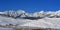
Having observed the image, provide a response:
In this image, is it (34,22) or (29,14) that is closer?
(34,22)

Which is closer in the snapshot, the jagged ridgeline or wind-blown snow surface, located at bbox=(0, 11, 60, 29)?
wind-blown snow surface, located at bbox=(0, 11, 60, 29)

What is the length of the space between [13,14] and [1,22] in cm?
20

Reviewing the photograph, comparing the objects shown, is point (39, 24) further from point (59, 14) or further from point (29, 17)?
point (59, 14)

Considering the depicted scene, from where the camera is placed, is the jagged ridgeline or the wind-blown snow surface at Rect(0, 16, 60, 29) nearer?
the wind-blown snow surface at Rect(0, 16, 60, 29)

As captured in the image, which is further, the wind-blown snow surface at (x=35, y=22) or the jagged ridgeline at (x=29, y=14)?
the jagged ridgeline at (x=29, y=14)

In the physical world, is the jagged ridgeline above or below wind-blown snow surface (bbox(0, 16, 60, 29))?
above

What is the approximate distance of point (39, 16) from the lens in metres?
2.09

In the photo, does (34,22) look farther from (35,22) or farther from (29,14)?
(29,14)

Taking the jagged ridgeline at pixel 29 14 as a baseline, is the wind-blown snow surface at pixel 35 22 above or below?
below

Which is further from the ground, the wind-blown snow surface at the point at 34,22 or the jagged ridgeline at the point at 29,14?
the jagged ridgeline at the point at 29,14

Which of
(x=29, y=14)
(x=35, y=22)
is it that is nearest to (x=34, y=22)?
(x=35, y=22)

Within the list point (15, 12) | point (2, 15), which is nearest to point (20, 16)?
point (15, 12)

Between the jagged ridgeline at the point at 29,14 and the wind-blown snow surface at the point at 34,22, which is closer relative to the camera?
the wind-blown snow surface at the point at 34,22

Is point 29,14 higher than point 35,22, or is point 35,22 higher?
point 29,14
